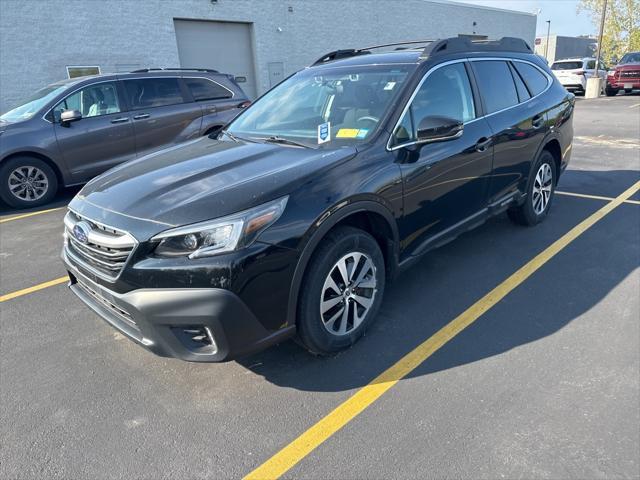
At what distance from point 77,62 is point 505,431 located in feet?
49.1

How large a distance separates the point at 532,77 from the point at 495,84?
94 centimetres

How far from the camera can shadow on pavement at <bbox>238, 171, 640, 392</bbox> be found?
298 centimetres

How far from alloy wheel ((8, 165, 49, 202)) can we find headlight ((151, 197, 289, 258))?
18.5 feet

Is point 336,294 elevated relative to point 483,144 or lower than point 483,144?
lower

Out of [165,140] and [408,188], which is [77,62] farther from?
[408,188]

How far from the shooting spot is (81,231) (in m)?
2.75

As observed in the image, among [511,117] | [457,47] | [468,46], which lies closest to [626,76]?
[511,117]

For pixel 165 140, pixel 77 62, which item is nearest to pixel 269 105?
pixel 165 140

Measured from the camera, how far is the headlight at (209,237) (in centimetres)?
237

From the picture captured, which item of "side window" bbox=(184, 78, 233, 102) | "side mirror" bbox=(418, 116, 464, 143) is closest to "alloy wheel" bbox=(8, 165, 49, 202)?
"side window" bbox=(184, 78, 233, 102)

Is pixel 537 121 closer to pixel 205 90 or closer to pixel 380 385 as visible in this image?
pixel 380 385

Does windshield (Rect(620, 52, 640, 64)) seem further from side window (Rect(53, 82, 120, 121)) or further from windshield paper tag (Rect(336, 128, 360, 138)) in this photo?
windshield paper tag (Rect(336, 128, 360, 138))

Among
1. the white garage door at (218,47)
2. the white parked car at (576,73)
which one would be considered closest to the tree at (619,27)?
the white parked car at (576,73)

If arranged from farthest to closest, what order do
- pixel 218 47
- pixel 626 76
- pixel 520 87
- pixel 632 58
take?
pixel 632 58
pixel 626 76
pixel 218 47
pixel 520 87
